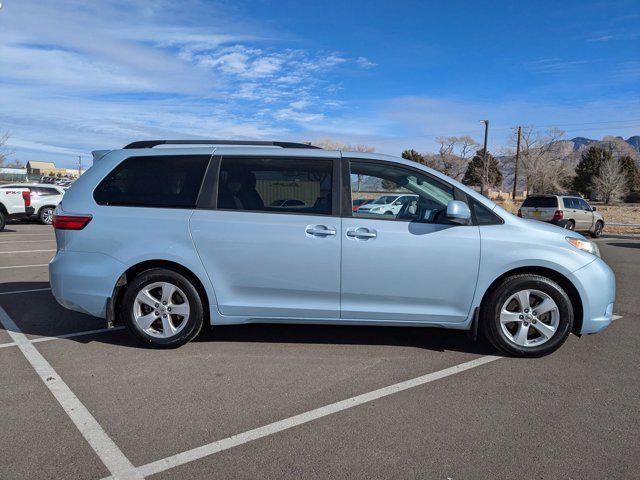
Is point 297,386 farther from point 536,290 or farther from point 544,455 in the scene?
point 536,290

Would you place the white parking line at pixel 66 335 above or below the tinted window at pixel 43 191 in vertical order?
below

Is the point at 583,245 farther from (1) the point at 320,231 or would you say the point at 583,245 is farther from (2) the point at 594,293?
(1) the point at 320,231

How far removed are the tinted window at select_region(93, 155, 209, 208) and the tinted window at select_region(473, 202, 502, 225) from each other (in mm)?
2472

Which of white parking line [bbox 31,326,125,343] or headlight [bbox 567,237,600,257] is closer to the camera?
headlight [bbox 567,237,600,257]

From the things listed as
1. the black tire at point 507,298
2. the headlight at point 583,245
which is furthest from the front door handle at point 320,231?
the headlight at point 583,245

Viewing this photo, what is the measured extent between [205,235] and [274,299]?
82 centimetres

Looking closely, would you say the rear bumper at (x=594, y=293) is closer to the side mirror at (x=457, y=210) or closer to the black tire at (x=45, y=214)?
the side mirror at (x=457, y=210)

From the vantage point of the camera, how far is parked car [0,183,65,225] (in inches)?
659

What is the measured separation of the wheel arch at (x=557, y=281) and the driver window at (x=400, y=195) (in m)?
0.71

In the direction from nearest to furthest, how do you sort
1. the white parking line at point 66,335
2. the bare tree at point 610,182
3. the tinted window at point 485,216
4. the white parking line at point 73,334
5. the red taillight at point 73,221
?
the tinted window at point 485,216 → the red taillight at point 73,221 → the white parking line at point 66,335 → the white parking line at point 73,334 → the bare tree at point 610,182

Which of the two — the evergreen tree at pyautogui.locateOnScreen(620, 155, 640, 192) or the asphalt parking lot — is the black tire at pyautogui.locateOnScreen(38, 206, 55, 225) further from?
the evergreen tree at pyautogui.locateOnScreen(620, 155, 640, 192)

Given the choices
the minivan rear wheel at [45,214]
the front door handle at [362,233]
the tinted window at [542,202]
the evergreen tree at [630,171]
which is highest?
the evergreen tree at [630,171]

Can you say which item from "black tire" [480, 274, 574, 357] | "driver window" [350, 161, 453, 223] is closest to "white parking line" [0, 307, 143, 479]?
"driver window" [350, 161, 453, 223]

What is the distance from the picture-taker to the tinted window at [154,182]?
14.7 feet
